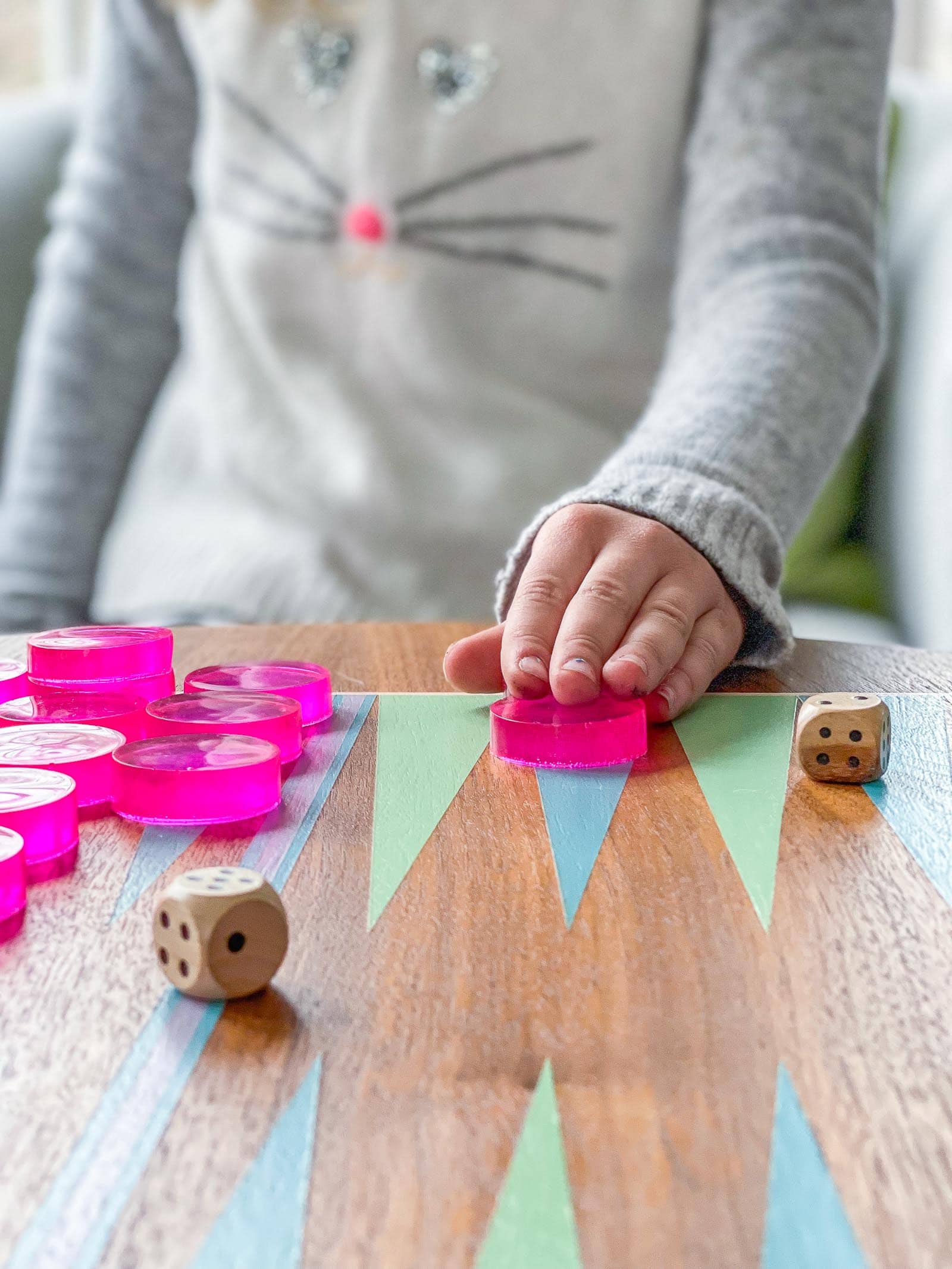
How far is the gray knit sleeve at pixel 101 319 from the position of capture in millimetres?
1242

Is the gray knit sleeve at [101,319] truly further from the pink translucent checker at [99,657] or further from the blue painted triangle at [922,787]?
the blue painted triangle at [922,787]

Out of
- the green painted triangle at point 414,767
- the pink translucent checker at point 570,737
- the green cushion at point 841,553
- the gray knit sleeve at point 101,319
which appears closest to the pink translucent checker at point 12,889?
the green painted triangle at point 414,767

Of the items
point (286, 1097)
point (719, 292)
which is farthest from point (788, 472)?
point (286, 1097)

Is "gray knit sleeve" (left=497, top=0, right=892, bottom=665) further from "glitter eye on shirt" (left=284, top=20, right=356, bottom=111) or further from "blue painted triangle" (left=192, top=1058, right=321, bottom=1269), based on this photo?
"blue painted triangle" (left=192, top=1058, right=321, bottom=1269)

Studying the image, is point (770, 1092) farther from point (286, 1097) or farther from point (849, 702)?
point (849, 702)

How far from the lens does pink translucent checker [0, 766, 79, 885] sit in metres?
0.46

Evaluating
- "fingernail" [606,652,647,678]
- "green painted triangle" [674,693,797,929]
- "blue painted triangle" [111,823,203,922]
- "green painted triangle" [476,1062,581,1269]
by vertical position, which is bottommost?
"green painted triangle" [674,693,797,929]

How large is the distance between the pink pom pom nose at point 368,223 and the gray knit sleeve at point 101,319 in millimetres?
250

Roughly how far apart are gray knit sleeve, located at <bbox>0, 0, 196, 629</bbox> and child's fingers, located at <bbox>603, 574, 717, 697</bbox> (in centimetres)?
76

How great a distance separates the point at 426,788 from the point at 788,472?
39 cm

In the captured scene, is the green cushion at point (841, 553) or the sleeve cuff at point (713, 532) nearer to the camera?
the sleeve cuff at point (713, 532)

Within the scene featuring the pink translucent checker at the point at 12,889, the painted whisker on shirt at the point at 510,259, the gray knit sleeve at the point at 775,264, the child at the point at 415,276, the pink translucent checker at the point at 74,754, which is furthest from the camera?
the painted whisker on shirt at the point at 510,259

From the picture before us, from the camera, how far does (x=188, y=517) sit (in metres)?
1.17

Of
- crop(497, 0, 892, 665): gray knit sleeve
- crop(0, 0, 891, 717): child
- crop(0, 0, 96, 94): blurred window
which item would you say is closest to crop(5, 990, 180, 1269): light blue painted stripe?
crop(497, 0, 892, 665): gray knit sleeve
